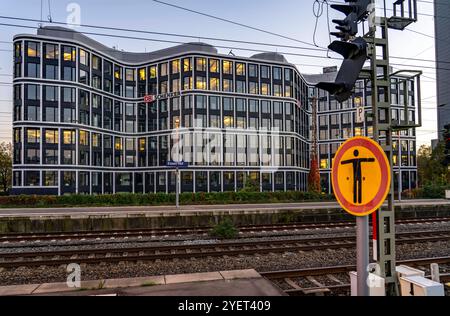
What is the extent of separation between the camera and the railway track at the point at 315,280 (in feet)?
19.5

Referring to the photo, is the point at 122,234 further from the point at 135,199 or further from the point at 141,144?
the point at 141,144

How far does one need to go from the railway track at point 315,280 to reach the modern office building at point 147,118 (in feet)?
141

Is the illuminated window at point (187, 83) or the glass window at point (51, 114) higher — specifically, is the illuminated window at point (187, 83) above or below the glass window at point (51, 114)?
above

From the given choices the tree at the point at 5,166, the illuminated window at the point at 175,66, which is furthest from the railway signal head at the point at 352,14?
the tree at the point at 5,166

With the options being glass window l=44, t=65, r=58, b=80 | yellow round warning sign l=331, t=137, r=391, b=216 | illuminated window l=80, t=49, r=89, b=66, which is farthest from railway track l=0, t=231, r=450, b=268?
illuminated window l=80, t=49, r=89, b=66

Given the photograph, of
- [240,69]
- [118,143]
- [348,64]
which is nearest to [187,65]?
[240,69]

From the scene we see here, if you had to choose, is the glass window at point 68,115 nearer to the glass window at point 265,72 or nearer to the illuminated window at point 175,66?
the illuminated window at point 175,66

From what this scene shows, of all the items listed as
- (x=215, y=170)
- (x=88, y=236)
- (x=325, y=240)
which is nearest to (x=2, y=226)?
(x=88, y=236)

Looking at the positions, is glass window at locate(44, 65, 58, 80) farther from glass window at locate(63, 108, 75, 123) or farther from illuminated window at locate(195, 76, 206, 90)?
illuminated window at locate(195, 76, 206, 90)

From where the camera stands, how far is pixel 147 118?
190ft

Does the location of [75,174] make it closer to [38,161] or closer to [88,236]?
[38,161]

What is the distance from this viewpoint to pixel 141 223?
1698 centimetres

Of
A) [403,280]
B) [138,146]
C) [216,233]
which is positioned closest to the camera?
[403,280]

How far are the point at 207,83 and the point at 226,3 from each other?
45.0 metres
